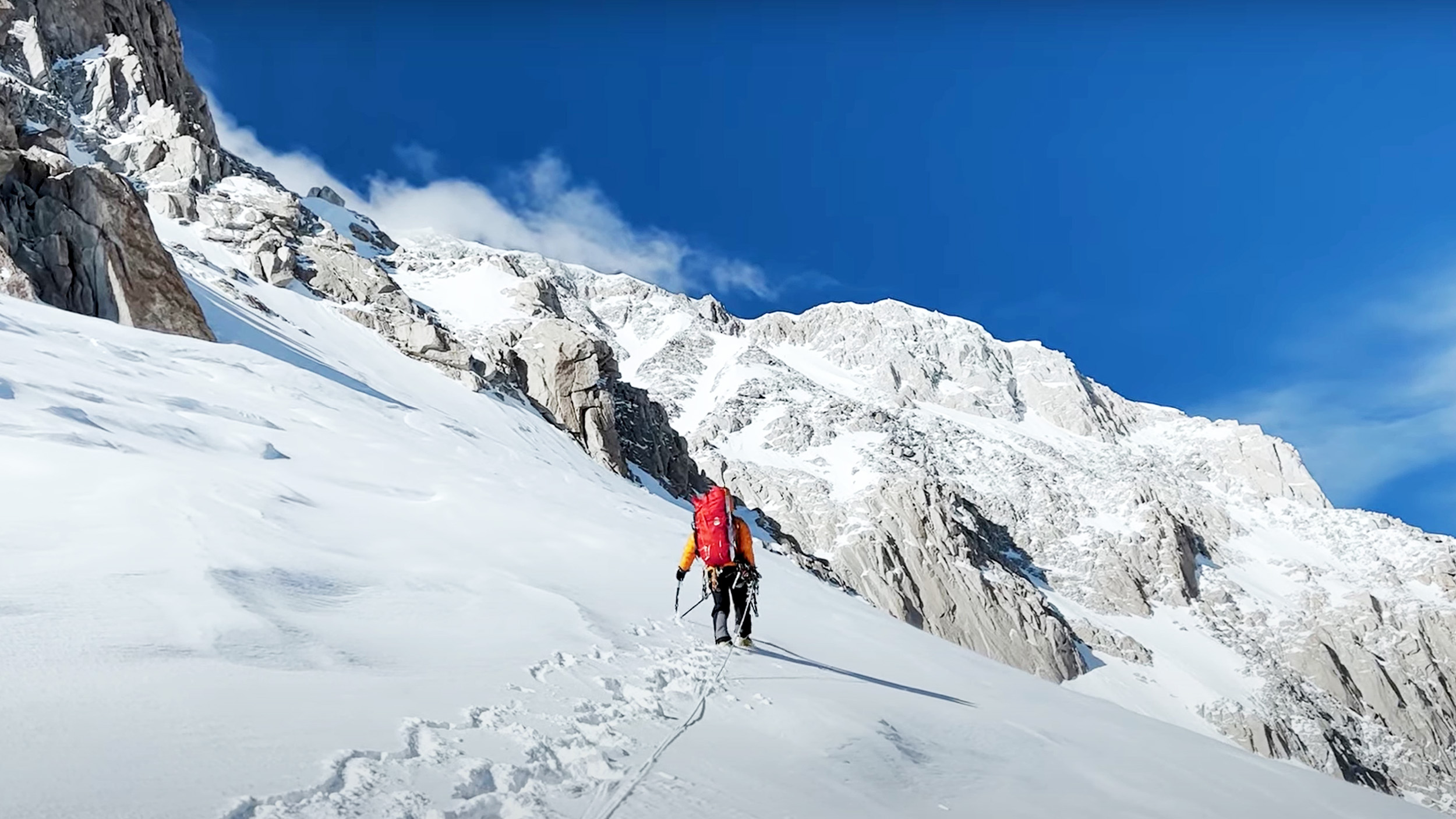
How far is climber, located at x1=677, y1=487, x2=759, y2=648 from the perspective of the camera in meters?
9.26

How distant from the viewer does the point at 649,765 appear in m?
4.79

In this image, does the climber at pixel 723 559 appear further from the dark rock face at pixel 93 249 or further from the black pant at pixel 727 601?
the dark rock face at pixel 93 249

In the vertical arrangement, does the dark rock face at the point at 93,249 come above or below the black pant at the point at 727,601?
above

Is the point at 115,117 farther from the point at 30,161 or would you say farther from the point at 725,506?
the point at 725,506

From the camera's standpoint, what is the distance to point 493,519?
1298 centimetres

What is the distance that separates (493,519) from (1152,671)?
390ft

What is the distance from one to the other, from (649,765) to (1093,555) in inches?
5748

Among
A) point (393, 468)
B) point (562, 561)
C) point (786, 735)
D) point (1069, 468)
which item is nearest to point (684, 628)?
point (562, 561)

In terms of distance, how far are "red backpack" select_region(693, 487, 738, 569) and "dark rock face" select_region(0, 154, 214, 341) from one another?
87.2 ft

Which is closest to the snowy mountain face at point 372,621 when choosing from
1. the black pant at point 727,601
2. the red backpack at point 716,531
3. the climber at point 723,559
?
the black pant at point 727,601

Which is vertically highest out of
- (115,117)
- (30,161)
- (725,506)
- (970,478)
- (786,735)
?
(970,478)

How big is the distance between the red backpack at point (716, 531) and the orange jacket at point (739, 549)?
1.7 inches

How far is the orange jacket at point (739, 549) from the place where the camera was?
31.2 feet

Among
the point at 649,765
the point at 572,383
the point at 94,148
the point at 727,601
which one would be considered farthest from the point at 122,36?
the point at 649,765
